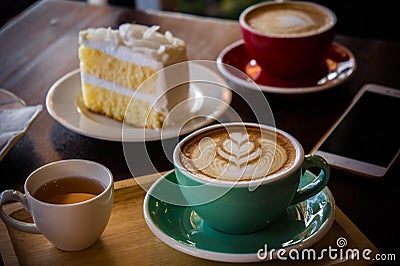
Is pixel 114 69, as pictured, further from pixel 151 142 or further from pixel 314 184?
pixel 314 184

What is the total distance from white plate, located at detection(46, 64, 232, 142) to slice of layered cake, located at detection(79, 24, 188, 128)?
0.03 m

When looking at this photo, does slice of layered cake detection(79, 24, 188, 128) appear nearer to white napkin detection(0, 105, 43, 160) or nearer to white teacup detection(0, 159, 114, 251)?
white napkin detection(0, 105, 43, 160)

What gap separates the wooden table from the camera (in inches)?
35.7

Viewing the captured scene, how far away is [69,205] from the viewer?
0.74 m

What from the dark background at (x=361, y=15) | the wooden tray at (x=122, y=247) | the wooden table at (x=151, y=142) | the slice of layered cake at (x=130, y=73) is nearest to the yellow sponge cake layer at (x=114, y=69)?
the slice of layered cake at (x=130, y=73)

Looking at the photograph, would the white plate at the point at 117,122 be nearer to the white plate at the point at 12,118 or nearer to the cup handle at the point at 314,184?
the white plate at the point at 12,118

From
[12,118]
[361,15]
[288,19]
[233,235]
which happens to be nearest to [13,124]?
[12,118]

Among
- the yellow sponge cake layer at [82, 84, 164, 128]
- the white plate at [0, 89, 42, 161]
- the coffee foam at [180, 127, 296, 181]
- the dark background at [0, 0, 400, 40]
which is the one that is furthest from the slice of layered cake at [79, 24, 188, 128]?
the dark background at [0, 0, 400, 40]

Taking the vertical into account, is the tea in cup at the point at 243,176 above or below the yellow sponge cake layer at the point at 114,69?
above

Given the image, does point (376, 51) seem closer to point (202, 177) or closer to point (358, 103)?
point (358, 103)

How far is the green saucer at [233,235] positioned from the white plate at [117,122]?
0.23 m

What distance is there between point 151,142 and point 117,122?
0.12 m

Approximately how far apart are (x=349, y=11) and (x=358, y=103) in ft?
3.40

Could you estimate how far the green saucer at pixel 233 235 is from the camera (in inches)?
28.5
